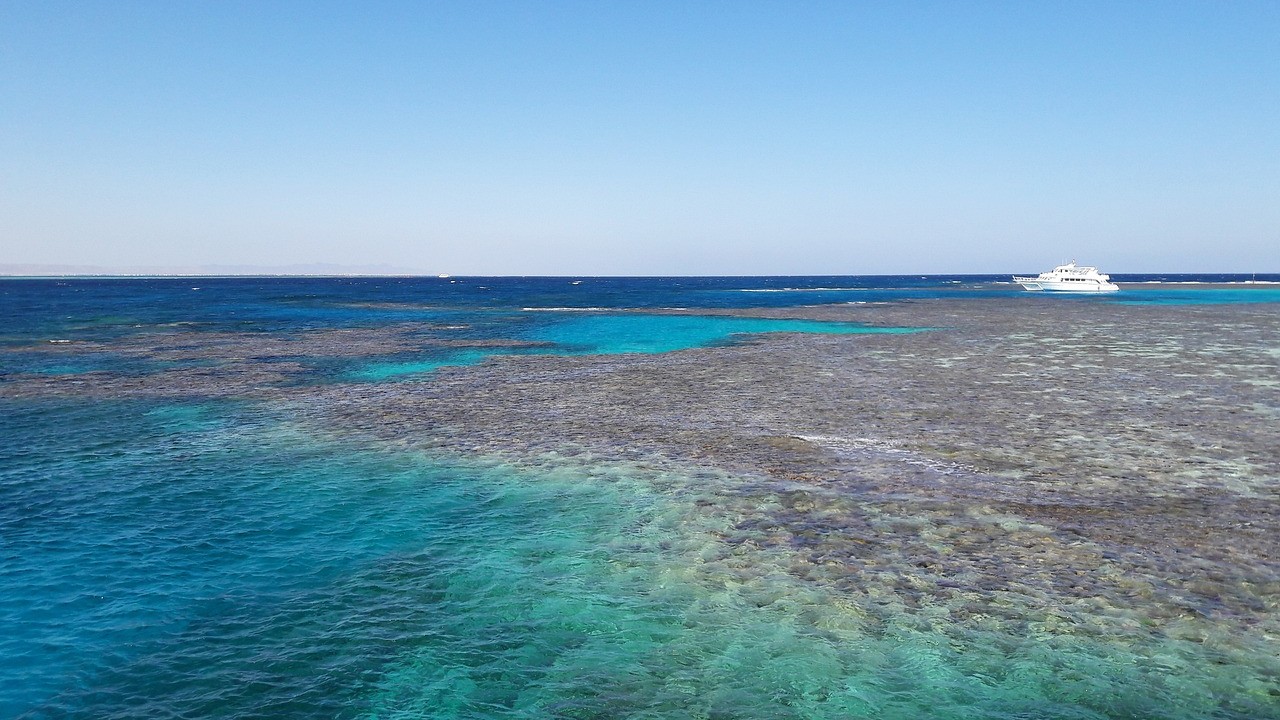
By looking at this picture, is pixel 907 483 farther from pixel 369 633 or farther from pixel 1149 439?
pixel 369 633

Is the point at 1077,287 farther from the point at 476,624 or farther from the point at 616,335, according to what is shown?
the point at 476,624

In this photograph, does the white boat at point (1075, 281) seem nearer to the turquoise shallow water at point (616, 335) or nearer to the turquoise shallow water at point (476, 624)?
the turquoise shallow water at point (616, 335)

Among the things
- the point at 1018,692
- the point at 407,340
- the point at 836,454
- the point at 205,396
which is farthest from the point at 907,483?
the point at 407,340

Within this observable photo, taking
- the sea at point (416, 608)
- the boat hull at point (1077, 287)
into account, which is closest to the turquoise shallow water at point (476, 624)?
the sea at point (416, 608)

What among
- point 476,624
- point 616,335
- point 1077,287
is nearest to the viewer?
point 476,624

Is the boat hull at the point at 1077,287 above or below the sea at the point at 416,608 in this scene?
above

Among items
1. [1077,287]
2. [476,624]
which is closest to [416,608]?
[476,624]

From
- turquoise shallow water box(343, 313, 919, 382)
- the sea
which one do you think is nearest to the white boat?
turquoise shallow water box(343, 313, 919, 382)

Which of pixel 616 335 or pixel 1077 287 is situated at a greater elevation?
pixel 1077 287
